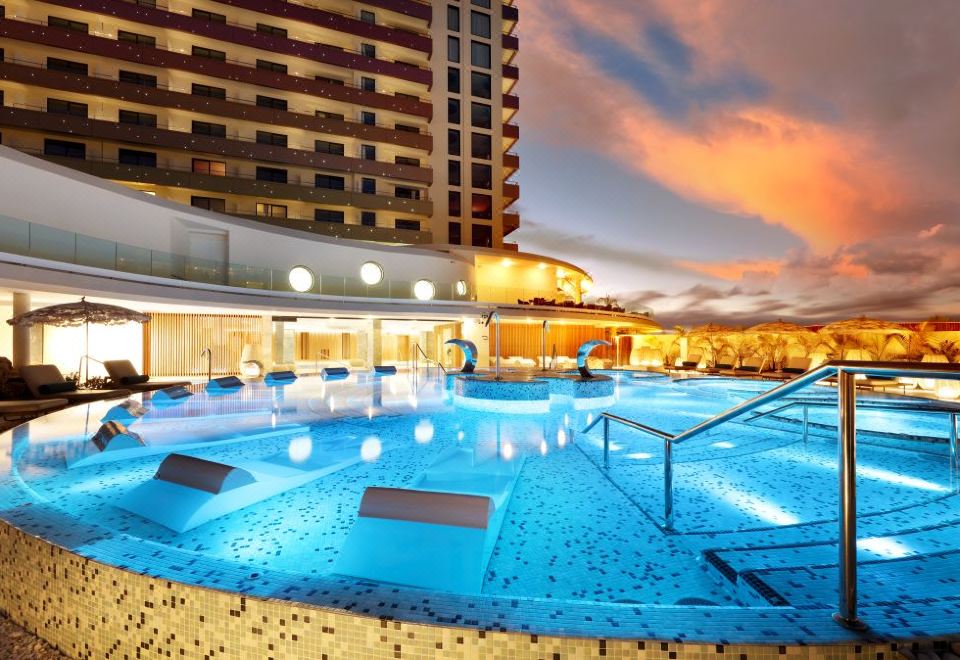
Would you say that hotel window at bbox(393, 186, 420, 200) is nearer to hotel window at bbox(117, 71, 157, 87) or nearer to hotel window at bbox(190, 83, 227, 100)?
hotel window at bbox(190, 83, 227, 100)

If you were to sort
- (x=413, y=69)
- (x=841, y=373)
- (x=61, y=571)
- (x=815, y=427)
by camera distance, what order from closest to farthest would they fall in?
(x=841, y=373) < (x=61, y=571) < (x=815, y=427) < (x=413, y=69)

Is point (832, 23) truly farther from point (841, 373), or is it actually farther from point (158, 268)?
point (158, 268)

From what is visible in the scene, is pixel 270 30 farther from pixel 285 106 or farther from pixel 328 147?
pixel 328 147

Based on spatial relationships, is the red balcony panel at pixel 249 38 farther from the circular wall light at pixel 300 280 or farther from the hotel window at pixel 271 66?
the circular wall light at pixel 300 280

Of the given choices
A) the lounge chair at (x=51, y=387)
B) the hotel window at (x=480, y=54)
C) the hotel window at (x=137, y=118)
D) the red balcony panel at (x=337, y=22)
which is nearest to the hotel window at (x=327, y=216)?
the hotel window at (x=137, y=118)

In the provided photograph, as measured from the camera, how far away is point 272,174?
28203 millimetres

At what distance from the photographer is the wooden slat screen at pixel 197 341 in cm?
1930

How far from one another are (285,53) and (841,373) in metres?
34.2

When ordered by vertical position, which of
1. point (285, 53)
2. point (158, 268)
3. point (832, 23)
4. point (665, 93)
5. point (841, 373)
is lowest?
point (841, 373)

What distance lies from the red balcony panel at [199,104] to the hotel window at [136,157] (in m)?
2.65

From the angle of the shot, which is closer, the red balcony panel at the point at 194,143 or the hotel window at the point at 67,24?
the red balcony panel at the point at 194,143

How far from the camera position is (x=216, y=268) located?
666 inches

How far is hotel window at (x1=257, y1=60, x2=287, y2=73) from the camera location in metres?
28.4

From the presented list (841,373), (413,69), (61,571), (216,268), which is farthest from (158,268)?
(413,69)
